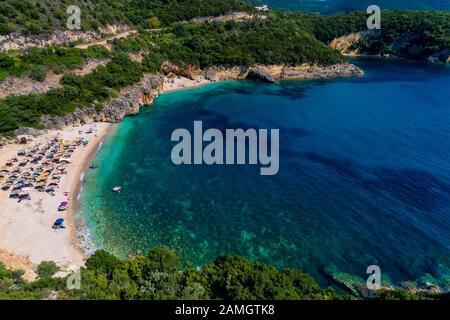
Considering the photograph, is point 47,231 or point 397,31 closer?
point 47,231

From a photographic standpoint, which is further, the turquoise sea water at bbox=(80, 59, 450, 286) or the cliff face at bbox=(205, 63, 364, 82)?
the cliff face at bbox=(205, 63, 364, 82)

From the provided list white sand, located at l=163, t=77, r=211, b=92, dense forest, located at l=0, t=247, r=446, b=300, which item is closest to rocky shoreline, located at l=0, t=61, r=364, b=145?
white sand, located at l=163, t=77, r=211, b=92

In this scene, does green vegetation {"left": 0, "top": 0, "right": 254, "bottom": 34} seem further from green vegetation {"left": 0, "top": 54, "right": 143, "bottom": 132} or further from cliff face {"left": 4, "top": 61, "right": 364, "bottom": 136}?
cliff face {"left": 4, "top": 61, "right": 364, "bottom": 136}

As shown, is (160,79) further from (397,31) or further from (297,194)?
(397,31)

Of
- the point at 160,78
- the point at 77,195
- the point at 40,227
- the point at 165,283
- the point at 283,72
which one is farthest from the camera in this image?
the point at 283,72

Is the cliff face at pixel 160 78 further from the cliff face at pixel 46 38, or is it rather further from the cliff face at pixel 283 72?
the cliff face at pixel 46 38

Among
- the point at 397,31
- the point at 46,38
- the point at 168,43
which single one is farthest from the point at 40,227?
the point at 397,31
